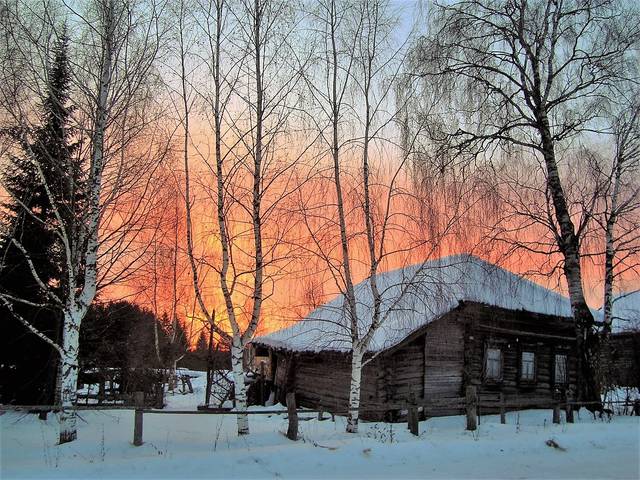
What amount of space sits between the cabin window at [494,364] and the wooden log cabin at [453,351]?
38 millimetres

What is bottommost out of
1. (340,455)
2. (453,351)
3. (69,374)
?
(340,455)

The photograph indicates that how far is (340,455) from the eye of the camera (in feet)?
29.4

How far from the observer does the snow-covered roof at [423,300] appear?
11.5 meters

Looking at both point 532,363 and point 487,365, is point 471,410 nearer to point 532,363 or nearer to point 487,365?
point 487,365

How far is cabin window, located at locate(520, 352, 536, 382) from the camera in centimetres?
2038

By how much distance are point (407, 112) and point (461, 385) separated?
1070 cm

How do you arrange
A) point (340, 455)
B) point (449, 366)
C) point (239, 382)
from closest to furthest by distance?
point (340, 455)
point (239, 382)
point (449, 366)

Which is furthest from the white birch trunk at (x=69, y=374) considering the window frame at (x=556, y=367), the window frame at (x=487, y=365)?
the window frame at (x=556, y=367)

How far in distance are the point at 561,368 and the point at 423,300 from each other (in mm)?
13524

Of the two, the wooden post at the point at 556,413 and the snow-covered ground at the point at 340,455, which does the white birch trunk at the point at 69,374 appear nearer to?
the snow-covered ground at the point at 340,455

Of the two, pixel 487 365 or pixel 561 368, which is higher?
pixel 487 365

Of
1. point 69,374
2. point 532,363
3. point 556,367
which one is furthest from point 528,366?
point 69,374

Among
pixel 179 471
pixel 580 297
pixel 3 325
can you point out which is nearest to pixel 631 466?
pixel 580 297

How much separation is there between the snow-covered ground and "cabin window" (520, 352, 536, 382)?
7.47 metres
